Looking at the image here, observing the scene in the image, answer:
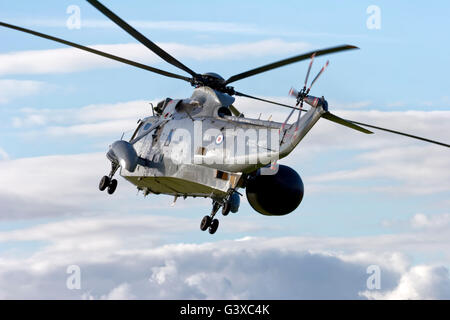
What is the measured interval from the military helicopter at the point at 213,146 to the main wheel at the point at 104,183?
59 millimetres

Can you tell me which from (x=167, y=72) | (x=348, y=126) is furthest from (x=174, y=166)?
(x=348, y=126)

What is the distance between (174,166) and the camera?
4278cm

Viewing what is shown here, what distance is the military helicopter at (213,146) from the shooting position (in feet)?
125

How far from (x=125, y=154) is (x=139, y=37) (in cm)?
658

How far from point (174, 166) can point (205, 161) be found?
2.31 metres

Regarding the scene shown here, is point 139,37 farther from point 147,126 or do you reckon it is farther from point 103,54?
point 147,126

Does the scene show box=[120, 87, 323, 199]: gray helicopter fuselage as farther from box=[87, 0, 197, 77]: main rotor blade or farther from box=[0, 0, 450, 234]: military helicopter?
box=[87, 0, 197, 77]: main rotor blade

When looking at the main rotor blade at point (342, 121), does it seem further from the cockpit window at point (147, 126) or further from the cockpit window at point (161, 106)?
the cockpit window at point (147, 126)

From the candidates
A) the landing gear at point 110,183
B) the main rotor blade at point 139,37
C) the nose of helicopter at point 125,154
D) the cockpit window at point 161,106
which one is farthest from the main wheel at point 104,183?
the main rotor blade at point 139,37

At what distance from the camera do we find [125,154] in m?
44.7

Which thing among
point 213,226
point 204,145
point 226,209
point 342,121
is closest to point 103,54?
point 204,145

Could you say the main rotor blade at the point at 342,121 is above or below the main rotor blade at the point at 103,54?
below

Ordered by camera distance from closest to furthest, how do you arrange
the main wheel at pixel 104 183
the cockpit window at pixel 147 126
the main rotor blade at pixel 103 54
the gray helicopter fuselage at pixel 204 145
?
the gray helicopter fuselage at pixel 204 145 < the main rotor blade at pixel 103 54 < the cockpit window at pixel 147 126 < the main wheel at pixel 104 183
